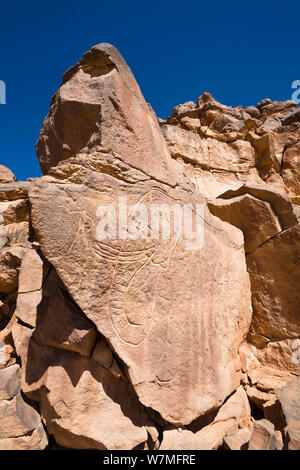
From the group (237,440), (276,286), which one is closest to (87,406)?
(237,440)

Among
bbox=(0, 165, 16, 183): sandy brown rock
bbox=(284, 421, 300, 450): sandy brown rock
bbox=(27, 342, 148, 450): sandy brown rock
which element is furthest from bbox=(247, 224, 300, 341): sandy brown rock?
bbox=(0, 165, 16, 183): sandy brown rock

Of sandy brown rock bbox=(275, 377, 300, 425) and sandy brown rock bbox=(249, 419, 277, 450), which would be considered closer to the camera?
sandy brown rock bbox=(249, 419, 277, 450)

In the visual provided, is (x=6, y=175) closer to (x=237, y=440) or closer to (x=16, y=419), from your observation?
(x=16, y=419)

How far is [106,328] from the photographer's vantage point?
2260mm

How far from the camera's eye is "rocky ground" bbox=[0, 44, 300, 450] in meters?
2.28

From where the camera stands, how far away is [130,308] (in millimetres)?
2420

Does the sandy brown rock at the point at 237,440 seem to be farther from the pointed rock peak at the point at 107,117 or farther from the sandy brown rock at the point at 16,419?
the pointed rock peak at the point at 107,117

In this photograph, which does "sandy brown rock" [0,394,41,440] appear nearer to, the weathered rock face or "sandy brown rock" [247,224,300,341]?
the weathered rock face

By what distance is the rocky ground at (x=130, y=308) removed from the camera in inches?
89.8

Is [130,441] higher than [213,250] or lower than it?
lower

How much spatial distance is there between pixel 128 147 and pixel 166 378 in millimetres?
2348

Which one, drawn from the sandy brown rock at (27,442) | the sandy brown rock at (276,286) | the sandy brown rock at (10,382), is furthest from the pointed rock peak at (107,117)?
the sandy brown rock at (27,442)
